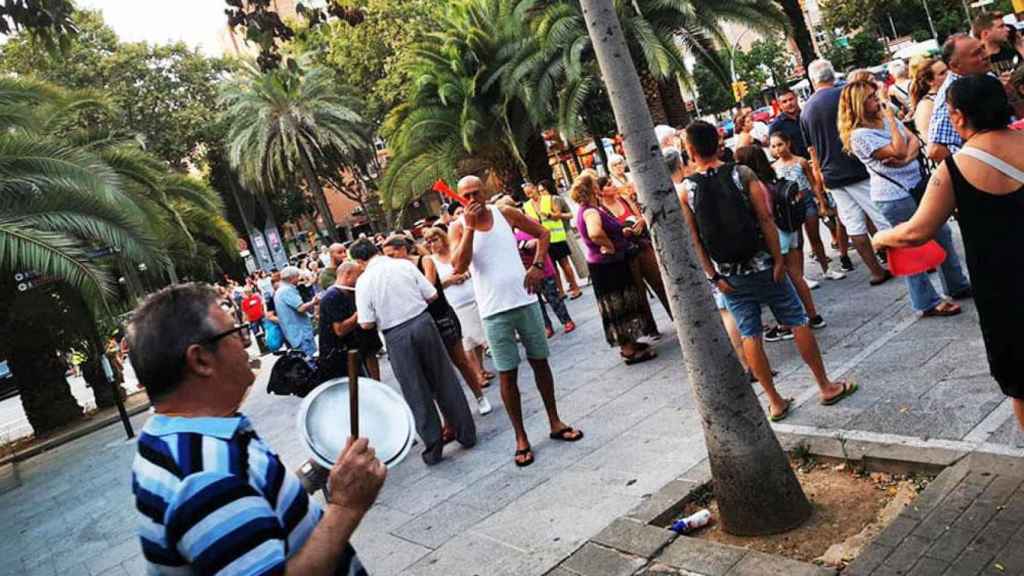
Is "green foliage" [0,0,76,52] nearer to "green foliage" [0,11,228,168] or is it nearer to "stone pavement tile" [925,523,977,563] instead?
"stone pavement tile" [925,523,977,563]

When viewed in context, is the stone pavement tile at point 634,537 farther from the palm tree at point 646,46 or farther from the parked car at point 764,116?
the parked car at point 764,116

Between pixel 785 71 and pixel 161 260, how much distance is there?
6445cm

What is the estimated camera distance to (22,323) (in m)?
15.3

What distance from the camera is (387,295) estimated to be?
6.23 meters

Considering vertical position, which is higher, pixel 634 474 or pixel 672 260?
pixel 672 260

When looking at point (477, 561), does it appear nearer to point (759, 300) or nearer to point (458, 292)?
point (759, 300)

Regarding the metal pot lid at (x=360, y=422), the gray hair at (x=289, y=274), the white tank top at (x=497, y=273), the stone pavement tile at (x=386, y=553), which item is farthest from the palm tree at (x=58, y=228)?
the metal pot lid at (x=360, y=422)

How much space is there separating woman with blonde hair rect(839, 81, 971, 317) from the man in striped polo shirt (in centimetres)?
503

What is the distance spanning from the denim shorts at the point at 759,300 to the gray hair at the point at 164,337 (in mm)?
3605

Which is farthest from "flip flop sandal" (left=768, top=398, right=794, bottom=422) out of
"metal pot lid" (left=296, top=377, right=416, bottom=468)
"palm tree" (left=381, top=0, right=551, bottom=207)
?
"palm tree" (left=381, top=0, right=551, bottom=207)

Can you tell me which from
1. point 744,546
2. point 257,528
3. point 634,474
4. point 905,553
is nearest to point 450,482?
point 634,474

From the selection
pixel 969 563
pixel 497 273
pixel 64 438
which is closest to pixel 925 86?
pixel 497 273

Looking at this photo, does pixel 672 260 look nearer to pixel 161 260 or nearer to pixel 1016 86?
pixel 1016 86

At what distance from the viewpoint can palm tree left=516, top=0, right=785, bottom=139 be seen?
16.7 metres
